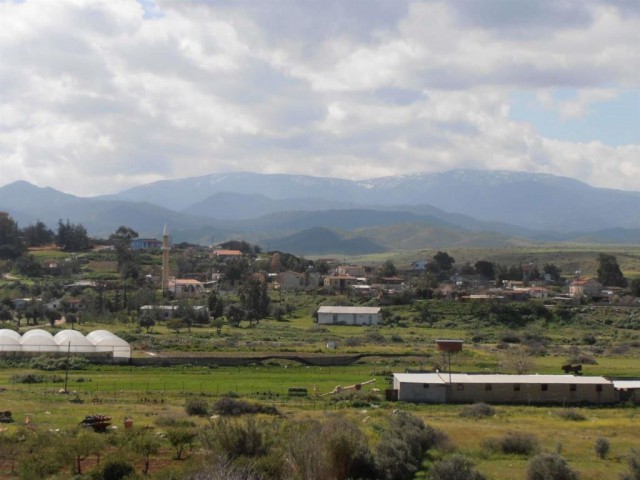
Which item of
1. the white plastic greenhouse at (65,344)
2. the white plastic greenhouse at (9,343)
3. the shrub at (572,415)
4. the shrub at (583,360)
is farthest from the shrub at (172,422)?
the shrub at (583,360)

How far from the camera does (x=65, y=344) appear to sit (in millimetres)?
56562

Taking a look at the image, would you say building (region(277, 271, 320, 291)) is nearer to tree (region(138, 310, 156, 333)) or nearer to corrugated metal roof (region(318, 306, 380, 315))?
corrugated metal roof (region(318, 306, 380, 315))

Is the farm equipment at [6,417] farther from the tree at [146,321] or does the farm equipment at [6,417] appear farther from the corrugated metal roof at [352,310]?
the corrugated metal roof at [352,310]

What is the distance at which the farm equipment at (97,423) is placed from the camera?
29.2m

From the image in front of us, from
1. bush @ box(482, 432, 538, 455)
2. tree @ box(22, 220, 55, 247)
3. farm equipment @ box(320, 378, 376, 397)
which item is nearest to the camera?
bush @ box(482, 432, 538, 455)

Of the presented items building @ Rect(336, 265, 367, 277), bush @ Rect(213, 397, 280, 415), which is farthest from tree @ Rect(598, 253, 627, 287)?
bush @ Rect(213, 397, 280, 415)

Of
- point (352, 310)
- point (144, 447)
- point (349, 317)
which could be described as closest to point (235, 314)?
point (349, 317)

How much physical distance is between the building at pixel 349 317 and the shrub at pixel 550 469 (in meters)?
62.7

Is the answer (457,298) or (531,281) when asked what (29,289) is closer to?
(457,298)

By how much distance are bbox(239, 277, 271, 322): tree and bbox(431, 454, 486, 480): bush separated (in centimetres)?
6239

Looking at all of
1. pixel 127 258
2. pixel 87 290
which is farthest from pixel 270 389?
pixel 127 258

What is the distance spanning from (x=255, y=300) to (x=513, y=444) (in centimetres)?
6066

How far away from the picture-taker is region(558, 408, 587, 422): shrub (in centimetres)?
3534

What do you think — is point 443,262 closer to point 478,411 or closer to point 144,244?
point 144,244
